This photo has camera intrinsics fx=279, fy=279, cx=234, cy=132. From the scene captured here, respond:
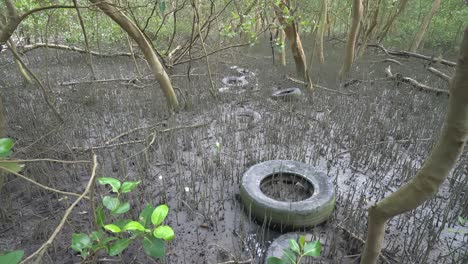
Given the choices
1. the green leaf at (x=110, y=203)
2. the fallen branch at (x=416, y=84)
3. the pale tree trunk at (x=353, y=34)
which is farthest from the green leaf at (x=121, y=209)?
the fallen branch at (x=416, y=84)

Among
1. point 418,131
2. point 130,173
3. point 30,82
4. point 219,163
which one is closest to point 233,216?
point 219,163

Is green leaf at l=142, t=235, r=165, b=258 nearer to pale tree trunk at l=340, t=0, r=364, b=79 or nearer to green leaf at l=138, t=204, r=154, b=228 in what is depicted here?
green leaf at l=138, t=204, r=154, b=228

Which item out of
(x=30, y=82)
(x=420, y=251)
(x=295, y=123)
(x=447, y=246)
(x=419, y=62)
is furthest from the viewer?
(x=419, y=62)

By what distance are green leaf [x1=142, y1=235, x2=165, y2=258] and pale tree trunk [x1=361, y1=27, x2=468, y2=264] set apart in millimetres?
980

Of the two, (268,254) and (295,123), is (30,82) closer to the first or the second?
(295,123)

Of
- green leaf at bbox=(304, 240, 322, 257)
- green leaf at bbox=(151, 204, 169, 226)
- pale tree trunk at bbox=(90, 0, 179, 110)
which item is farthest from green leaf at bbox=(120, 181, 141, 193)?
pale tree trunk at bbox=(90, 0, 179, 110)

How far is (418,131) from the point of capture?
4.19 m

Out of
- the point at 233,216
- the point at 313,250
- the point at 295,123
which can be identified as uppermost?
the point at 313,250

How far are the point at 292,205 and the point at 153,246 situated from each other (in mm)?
1564

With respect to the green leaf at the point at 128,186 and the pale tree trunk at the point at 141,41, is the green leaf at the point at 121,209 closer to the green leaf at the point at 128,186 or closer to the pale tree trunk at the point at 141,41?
the green leaf at the point at 128,186

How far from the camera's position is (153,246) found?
1.12 metres

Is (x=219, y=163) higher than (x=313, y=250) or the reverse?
the reverse

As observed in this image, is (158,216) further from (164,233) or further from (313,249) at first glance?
(313,249)

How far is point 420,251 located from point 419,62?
Answer: 334 inches
